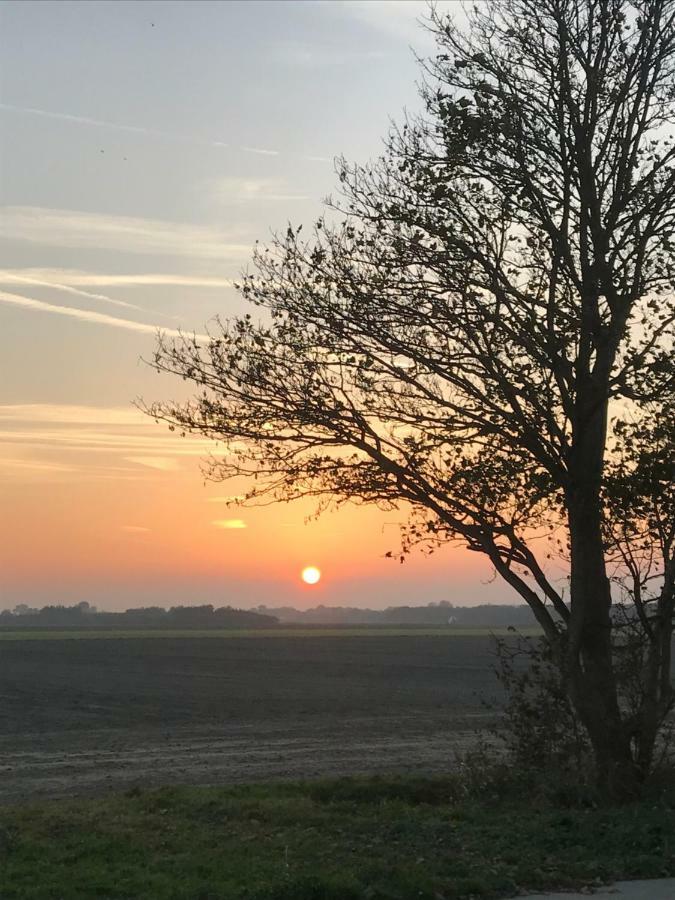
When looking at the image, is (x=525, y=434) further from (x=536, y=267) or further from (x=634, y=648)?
(x=634, y=648)

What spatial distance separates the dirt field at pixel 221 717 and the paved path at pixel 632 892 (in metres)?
11.2

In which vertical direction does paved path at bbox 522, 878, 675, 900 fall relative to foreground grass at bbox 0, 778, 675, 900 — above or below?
below

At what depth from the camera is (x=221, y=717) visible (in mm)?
34344

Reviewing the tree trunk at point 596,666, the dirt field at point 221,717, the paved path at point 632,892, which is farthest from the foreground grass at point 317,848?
the dirt field at point 221,717

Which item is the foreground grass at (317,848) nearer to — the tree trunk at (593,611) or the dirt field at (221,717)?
the tree trunk at (593,611)

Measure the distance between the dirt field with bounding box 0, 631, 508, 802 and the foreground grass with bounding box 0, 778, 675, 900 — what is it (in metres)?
6.14

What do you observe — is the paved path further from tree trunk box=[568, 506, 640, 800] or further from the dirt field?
the dirt field

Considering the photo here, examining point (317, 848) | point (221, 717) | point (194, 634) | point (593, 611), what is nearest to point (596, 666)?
point (593, 611)

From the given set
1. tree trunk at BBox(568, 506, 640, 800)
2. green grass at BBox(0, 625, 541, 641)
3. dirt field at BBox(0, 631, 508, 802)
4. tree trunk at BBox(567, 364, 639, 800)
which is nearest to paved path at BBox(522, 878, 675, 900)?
tree trunk at BBox(568, 506, 640, 800)

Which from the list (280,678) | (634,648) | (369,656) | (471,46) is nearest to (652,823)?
(634,648)

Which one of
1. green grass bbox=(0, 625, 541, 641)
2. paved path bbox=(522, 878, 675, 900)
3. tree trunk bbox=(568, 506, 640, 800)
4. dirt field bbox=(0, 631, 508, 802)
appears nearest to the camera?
paved path bbox=(522, 878, 675, 900)

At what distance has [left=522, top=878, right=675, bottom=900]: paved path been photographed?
962cm

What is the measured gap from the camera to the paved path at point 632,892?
9.62 m

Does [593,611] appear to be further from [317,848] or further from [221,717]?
[221,717]
